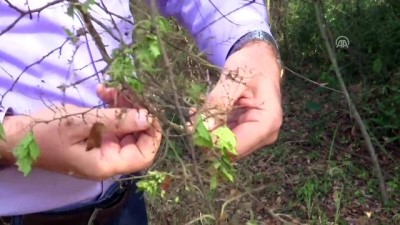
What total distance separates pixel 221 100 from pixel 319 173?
2.62m

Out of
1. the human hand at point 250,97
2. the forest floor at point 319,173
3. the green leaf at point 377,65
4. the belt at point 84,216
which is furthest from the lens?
the green leaf at point 377,65

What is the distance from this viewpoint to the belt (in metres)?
1.13

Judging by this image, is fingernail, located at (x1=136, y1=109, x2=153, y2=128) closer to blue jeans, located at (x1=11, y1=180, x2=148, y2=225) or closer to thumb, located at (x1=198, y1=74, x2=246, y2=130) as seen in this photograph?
thumb, located at (x1=198, y1=74, x2=246, y2=130)

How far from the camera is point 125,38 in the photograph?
88cm

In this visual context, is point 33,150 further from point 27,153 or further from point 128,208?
point 128,208

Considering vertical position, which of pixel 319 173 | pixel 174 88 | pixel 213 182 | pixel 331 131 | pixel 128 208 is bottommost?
pixel 319 173

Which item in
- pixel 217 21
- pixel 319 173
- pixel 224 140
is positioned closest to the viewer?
pixel 224 140

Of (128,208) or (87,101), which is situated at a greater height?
(87,101)

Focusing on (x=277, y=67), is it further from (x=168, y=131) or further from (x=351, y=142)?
(x=351, y=142)

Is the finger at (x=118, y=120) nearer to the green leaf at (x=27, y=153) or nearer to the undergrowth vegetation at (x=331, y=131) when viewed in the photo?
the green leaf at (x=27, y=153)

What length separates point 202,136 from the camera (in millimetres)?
817

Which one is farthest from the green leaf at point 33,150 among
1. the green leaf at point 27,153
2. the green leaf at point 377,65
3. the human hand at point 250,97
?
the green leaf at point 377,65

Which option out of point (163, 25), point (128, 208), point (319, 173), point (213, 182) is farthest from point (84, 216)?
point (319, 173)

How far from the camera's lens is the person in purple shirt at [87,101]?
0.92 meters
